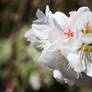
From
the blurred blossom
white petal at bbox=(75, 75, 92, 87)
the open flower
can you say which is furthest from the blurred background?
the open flower

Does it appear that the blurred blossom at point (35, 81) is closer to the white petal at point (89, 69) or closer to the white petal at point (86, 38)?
the white petal at point (89, 69)

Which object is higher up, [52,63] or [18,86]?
[52,63]

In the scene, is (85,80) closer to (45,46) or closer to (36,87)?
(45,46)

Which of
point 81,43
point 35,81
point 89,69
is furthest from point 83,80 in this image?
point 35,81

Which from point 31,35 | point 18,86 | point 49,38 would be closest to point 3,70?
point 18,86

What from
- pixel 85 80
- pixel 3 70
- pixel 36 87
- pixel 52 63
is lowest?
pixel 36 87

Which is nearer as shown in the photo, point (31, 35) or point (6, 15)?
point (31, 35)

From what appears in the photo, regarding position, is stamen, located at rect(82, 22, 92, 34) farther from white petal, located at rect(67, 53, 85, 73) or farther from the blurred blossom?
the blurred blossom

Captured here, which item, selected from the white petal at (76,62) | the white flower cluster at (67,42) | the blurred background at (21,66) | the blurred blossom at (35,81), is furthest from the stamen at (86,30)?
the blurred blossom at (35,81)

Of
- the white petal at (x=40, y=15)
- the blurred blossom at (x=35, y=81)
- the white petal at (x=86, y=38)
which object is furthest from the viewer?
the blurred blossom at (x=35, y=81)
